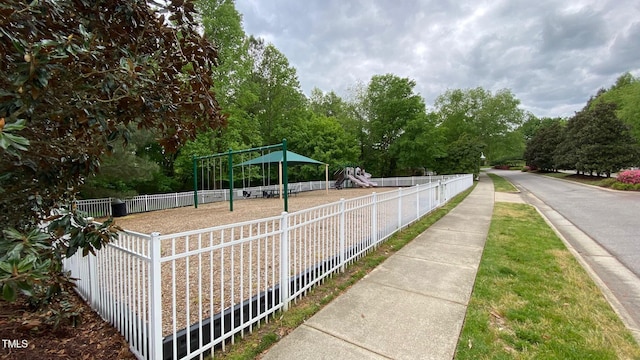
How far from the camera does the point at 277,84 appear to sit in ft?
78.1

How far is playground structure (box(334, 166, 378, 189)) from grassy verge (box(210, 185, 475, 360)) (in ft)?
56.7

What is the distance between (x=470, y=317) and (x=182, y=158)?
16.1 meters

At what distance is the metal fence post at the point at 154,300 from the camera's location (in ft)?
6.55

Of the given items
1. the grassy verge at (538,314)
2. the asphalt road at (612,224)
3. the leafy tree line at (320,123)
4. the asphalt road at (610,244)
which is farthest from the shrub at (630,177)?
the grassy verge at (538,314)

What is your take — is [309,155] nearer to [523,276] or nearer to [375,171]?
[375,171]

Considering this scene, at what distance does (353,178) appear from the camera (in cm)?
2289

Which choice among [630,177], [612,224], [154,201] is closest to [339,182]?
[154,201]

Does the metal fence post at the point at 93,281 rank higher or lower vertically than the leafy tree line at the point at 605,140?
lower

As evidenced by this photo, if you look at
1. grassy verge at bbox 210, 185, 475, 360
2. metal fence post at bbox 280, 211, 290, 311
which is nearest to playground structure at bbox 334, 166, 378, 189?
grassy verge at bbox 210, 185, 475, 360

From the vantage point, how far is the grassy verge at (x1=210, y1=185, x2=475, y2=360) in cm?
244

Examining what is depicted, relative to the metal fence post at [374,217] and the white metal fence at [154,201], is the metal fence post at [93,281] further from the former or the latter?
the white metal fence at [154,201]

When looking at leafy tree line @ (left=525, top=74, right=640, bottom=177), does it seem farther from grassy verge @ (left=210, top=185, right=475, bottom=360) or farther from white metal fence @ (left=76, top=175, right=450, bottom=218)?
grassy verge @ (left=210, top=185, right=475, bottom=360)

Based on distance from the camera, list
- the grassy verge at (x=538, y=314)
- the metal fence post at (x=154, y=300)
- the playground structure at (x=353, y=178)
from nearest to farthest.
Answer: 1. the metal fence post at (x=154, y=300)
2. the grassy verge at (x=538, y=314)
3. the playground structure at (x=353, y=178)

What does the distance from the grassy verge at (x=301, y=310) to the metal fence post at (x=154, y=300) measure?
528 mm
